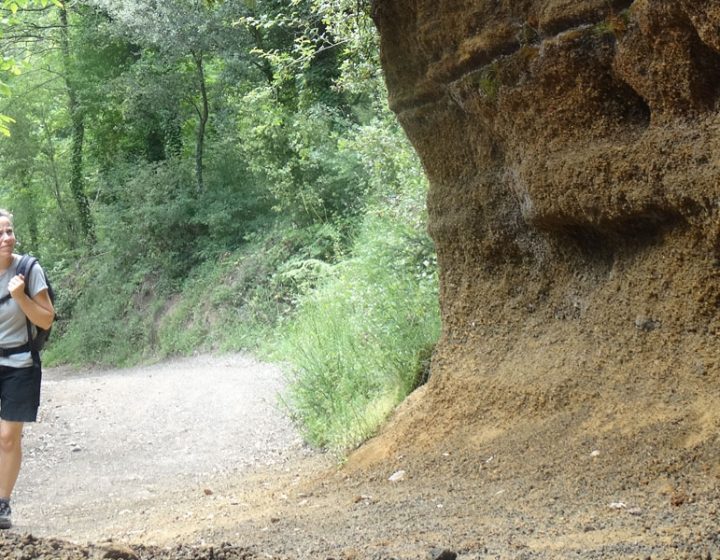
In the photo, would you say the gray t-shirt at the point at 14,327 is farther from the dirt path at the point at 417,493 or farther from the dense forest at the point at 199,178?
the dense forest at the point at 199,178

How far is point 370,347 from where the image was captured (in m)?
9.21

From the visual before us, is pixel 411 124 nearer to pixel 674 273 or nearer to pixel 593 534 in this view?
pixel 674 273

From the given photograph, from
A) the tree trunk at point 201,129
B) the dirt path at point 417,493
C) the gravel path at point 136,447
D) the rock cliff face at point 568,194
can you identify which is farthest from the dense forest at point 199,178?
the rock cliff face at point 568,194

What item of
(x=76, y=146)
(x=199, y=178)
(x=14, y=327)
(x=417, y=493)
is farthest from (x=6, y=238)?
(x=76, y=146)

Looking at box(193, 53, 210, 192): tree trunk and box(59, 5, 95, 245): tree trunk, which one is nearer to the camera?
box(193, 53, 210, 192): tree trunk

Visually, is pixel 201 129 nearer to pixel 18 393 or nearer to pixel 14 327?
pixel 14 327

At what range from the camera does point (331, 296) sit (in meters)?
13.6

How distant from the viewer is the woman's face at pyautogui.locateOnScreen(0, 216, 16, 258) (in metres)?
6.00

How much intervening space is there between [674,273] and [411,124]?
271 cm

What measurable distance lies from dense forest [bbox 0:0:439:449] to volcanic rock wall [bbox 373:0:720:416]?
394 cm

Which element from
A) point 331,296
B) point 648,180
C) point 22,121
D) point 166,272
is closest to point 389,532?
point 648,180

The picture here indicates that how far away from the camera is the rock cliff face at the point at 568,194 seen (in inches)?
178

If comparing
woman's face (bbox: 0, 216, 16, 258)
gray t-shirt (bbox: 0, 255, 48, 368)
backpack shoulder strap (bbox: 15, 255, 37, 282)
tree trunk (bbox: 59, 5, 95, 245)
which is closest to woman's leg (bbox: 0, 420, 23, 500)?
gray t-shirt (bbox: 0, 255, 48, 368)

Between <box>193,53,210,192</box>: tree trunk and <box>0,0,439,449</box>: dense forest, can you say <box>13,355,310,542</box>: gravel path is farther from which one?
<box>193,53,210,192</box>: tree trunk
